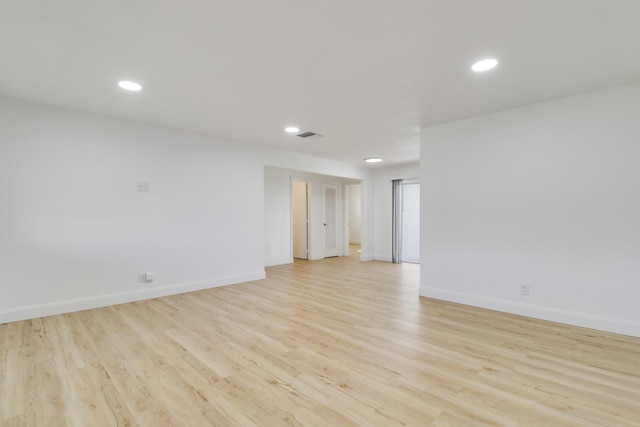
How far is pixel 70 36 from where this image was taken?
208 cm

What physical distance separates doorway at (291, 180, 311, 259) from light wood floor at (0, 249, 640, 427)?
13.9 feet

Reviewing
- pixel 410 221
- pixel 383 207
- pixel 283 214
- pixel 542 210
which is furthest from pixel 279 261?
pixel 542 210

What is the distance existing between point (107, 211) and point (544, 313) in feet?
17.9

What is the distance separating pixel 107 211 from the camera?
3.79m

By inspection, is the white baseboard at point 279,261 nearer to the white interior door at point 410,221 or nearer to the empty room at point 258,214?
the empty room at point 258,214

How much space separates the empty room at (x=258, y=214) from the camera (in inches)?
72.9

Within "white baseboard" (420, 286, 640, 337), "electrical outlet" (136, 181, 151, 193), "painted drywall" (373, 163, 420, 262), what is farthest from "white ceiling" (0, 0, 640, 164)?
"painted drywall" (373, 163, 420, 262)

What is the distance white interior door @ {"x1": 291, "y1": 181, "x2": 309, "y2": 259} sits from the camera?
7895mm

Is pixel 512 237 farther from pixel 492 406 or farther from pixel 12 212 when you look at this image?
pixel 12 212

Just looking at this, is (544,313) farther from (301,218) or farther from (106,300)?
(301,218)

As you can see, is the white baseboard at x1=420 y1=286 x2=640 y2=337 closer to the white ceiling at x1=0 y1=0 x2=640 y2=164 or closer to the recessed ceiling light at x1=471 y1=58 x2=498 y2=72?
the white ceiling at x1=0 y1=0 x2=640 y2=164

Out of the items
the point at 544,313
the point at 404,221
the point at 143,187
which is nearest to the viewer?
the point at 544,313

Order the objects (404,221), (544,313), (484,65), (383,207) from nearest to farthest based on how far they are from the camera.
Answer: (484,65) < (544,313) < (383,207) < (404,221)

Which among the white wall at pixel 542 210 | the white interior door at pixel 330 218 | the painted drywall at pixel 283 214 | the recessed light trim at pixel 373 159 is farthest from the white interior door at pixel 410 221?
the white wall at pixel 542 210
